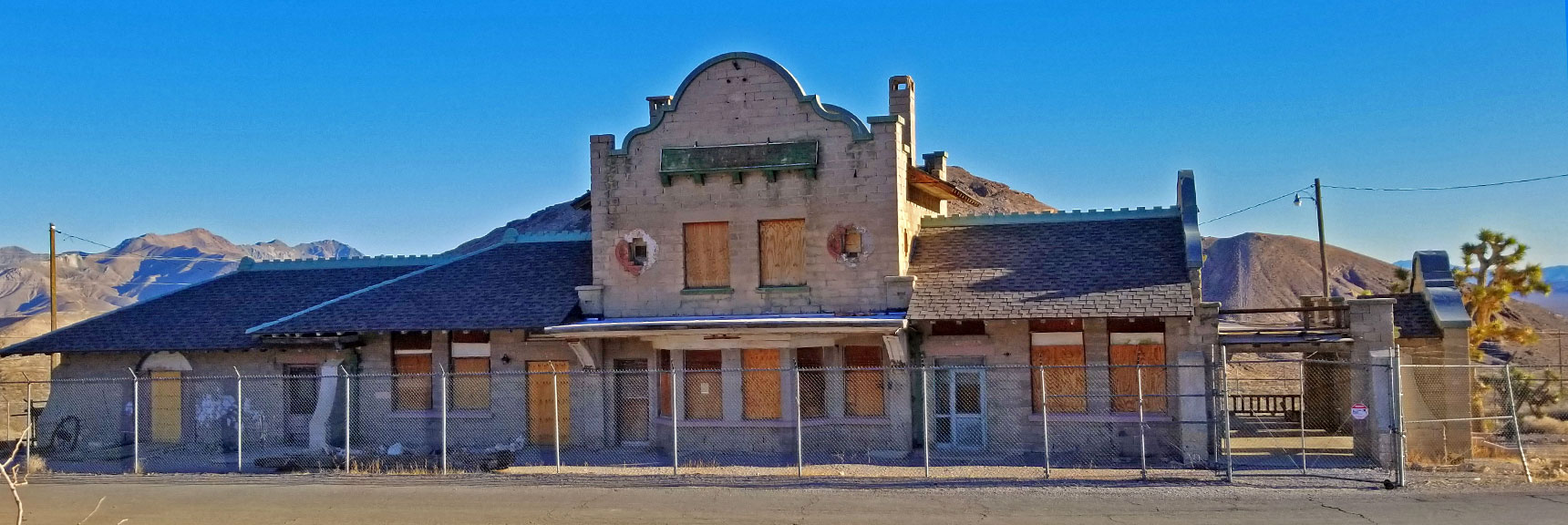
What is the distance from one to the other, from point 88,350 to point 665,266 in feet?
43.4

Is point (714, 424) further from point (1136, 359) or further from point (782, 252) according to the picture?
point (1136, 359)

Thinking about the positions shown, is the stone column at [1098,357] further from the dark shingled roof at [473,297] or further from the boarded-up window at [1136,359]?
the dark shingled roof at [473,297]

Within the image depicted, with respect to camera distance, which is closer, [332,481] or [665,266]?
[332,481]

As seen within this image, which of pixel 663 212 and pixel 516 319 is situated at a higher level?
pixel 663 212

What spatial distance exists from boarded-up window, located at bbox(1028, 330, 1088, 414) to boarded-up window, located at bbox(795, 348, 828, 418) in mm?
4094

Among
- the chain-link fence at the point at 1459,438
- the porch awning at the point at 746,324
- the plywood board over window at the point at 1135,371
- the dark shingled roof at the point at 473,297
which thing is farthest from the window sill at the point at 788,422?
the chain-link fence at the point at 1459,438

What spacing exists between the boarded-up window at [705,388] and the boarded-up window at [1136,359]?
769cm

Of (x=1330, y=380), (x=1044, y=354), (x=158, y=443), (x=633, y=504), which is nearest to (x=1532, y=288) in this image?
(x=1330, y=380)

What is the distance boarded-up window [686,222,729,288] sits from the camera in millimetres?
24734

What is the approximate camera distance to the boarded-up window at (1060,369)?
23188mm

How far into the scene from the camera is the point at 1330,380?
27.2m

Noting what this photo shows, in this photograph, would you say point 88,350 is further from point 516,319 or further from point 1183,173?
point 1183,173

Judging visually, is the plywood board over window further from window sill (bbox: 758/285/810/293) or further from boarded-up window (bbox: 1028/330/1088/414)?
window sill (bbox: 758/285/810/293)

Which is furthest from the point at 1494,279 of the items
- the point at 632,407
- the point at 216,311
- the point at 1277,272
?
the point at 1277,272
